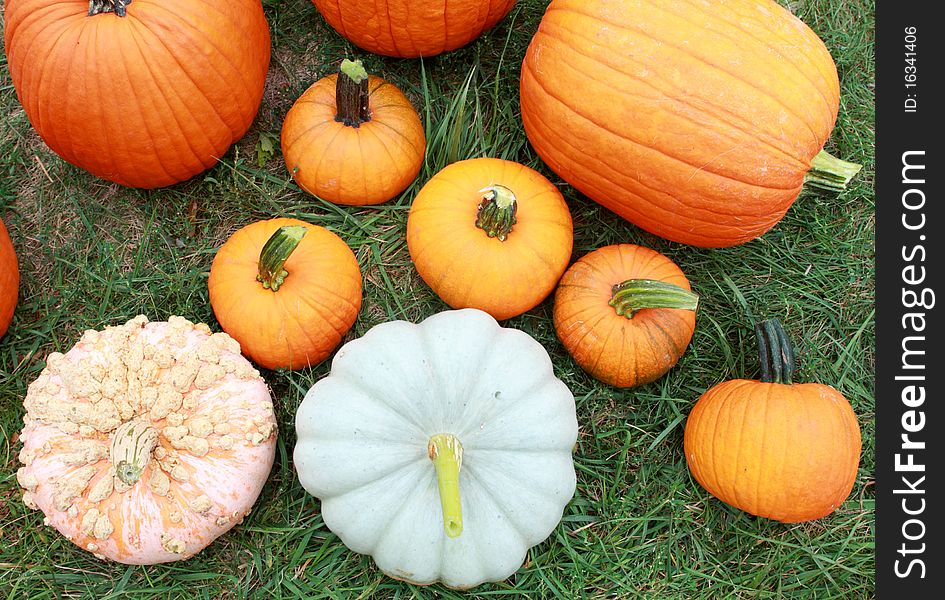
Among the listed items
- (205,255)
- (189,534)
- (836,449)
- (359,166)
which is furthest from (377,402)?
(836,449)

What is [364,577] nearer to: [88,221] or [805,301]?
[88,221]

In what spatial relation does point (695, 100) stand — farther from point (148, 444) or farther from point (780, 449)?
point (148, 444)

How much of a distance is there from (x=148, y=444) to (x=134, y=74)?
123 centimetres

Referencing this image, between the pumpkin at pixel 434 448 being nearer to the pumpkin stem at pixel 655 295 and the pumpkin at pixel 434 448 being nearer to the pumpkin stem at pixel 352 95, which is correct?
the pumpkin stem at pixel 655 295

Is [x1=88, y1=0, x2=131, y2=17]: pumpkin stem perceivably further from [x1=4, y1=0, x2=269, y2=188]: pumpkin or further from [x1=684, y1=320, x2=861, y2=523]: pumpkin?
[x1=684, y1=320, x2=861, y2=523]: pumpkin

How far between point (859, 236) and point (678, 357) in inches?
43.4

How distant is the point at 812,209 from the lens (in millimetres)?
3307

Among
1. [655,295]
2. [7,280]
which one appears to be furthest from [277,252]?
[655,295]

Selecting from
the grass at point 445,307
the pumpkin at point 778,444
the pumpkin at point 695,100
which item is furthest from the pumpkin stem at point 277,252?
the pumpkin at point 778,444

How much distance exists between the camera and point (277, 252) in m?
2.51

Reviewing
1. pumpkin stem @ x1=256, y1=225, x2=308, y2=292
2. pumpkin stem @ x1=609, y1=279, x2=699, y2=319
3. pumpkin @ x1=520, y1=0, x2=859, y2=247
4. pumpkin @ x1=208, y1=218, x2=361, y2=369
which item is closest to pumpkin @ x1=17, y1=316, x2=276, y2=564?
pumpkin @ x1=208, y1=218, x2=361, y2=369

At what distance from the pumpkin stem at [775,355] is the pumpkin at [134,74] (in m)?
2.15

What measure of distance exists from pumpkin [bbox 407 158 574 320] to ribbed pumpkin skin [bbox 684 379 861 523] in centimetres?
82

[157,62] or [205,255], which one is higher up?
[157,62]
